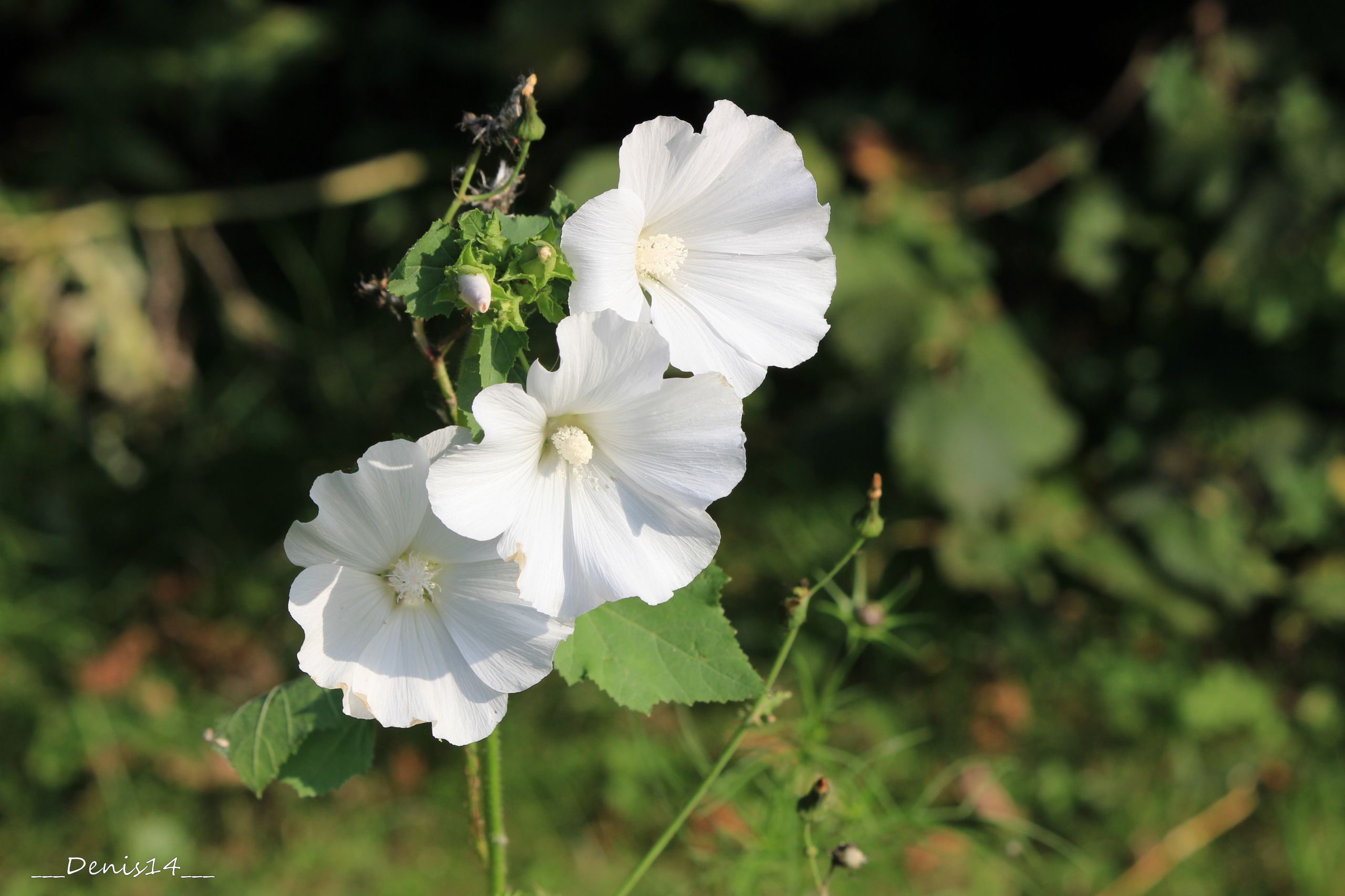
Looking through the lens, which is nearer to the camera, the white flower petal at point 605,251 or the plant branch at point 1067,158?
the white flower petal at point 605,251

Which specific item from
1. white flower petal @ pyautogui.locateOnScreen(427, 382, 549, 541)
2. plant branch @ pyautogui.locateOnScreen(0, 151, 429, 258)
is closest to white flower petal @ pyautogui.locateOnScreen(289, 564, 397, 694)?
white flower petal @ pyautogui.locateOnScreen(427, 382, 549, 541)

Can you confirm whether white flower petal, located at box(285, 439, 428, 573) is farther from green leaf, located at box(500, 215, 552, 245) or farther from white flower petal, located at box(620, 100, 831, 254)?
white flower petal, located at box(620, 100, 831, 254)

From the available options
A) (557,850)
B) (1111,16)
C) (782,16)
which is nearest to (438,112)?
(782,16)

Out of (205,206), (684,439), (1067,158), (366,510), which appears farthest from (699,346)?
(205,206)

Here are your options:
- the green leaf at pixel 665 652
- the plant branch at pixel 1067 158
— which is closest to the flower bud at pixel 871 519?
the green leaf at pixel 665 652

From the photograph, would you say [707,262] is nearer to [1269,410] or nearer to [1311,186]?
[1311,186]

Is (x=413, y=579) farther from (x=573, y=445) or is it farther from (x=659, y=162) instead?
(x=659, y=162)

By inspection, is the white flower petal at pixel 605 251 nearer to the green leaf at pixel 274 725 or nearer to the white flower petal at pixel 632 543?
the white flower petal at pixel 632 543
